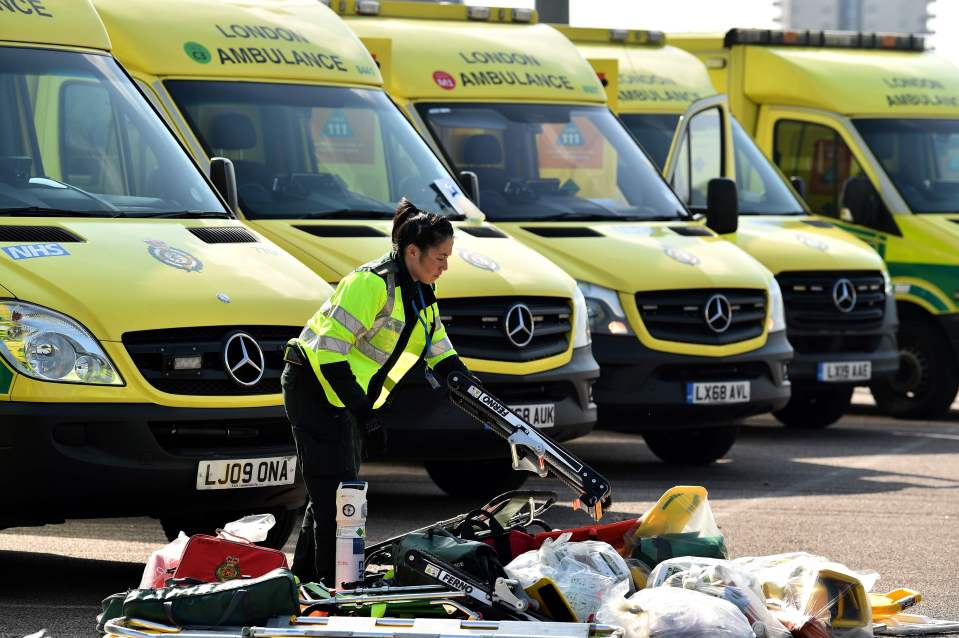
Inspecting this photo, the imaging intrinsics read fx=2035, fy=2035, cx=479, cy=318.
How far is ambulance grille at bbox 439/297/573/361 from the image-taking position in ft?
33.8

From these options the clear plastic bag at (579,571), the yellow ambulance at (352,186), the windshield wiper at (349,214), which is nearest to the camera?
the clear plastic bag at (579,571)

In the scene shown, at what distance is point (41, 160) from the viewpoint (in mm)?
8812

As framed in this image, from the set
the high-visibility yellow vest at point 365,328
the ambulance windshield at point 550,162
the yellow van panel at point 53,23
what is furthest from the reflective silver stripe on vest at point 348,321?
the ambulance windshield at point 550,162

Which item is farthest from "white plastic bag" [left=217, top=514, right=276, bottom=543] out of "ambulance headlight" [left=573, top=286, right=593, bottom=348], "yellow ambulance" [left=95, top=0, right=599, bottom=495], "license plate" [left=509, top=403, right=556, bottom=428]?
"ambulance headlight" [left=573, top=286, right=593, bottom=348]

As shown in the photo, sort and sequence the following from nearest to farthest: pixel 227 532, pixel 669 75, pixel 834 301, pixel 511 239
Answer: pixel 227 532 → pixel 511 239 → pixel 834 301 → pixel 669 75

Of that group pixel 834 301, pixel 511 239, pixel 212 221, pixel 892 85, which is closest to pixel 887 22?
pixel 892 85

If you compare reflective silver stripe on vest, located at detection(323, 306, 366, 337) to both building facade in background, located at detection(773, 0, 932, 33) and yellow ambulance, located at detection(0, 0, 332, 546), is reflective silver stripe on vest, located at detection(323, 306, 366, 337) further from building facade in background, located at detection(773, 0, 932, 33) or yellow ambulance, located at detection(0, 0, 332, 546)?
building facade in background, located at detection(773, 0, 932, 33)

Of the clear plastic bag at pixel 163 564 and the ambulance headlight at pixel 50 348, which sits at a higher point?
the ambulance headlight at pixel 50 348

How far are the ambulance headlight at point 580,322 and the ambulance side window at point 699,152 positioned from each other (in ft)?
12.9

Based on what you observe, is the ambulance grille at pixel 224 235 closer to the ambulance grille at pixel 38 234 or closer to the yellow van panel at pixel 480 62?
the ambulance grille at pixel 38 234

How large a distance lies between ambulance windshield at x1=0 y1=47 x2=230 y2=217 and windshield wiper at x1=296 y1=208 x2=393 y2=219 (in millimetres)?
1344

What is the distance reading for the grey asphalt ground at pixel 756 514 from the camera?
8406 mm

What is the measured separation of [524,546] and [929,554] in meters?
2.74

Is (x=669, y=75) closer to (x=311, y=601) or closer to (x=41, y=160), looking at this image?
(x=41, y=160)
